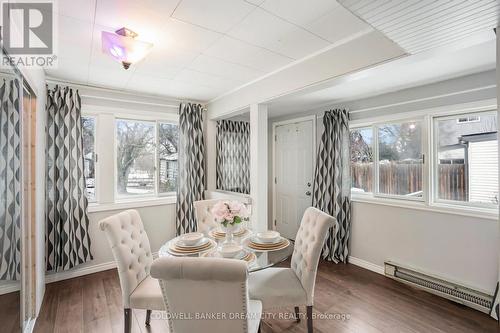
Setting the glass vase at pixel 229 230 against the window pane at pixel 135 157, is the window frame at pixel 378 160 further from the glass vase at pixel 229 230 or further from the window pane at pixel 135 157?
the window pane at pixel 135 157

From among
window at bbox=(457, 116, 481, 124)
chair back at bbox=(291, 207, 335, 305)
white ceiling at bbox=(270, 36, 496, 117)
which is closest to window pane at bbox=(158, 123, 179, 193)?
white ceiling at bbox=(270, 36, 496, 117)

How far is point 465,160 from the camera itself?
2.61m

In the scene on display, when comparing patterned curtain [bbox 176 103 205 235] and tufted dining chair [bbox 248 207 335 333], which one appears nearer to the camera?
tufted dining chair [bbox 248 207 335 333]

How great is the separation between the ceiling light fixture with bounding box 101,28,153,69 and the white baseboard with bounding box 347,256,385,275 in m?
3.49

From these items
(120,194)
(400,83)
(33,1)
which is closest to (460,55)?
(400,83)

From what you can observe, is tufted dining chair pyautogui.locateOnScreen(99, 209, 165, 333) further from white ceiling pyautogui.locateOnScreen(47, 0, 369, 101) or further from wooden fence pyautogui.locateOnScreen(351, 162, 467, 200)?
wooden fence pyautogui.locateOnScreen(351, 162, 467, 200)

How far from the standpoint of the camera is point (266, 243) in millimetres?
1939

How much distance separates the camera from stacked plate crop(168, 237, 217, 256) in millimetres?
1792

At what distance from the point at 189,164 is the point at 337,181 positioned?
2.16 m

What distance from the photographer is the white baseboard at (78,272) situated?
287cm

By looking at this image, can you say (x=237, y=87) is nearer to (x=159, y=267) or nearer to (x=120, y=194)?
(x=120, y=194)

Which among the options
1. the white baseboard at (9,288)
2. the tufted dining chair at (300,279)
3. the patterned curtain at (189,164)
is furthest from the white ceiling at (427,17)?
the patterned curtain at (189,164)

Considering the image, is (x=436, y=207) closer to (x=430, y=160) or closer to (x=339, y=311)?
(x=430, y=160)
